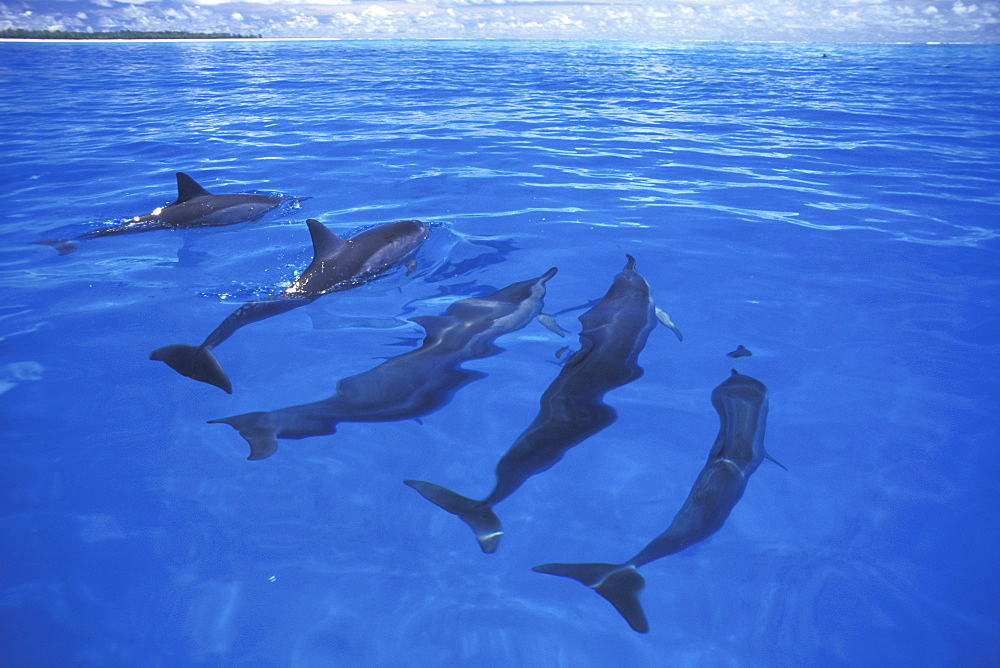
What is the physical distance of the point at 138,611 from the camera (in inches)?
138

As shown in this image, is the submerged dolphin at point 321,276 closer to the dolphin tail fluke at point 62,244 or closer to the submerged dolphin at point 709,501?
the submerged dolphin at point 709,501

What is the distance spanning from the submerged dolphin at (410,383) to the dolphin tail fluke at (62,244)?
5.77m

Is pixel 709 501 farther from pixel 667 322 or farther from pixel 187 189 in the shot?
pixel 187 189

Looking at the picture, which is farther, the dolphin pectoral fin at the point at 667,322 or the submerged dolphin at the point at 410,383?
the dolphin pectoral fin at the point at 667,322

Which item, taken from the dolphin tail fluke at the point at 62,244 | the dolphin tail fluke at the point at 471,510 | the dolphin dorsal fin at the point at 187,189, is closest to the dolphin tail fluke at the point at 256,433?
the dolphin tail fluke at the point at 471,510

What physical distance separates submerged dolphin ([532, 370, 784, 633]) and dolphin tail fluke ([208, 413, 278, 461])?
6.86 ft

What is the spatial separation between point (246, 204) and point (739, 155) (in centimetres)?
1078

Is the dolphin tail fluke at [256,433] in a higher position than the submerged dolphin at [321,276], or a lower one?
lower

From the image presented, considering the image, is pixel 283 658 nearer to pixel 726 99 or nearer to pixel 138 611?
pixel 138 611

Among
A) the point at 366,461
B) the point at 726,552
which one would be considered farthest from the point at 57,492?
the point at 726,552

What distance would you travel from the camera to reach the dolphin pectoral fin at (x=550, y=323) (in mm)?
5953

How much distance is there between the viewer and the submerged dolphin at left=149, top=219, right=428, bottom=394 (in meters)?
5.28

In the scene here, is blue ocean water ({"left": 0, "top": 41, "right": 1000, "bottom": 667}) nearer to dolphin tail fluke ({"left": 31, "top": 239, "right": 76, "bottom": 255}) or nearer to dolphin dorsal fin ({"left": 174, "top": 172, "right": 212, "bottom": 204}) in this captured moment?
dolphin tail fluke ({"left": 31, "top": 239, "right": 76, "bottom": 255})

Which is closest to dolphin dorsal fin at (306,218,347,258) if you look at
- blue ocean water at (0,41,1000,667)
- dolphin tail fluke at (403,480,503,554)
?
blue ocean water at (0,41,1000,667)
